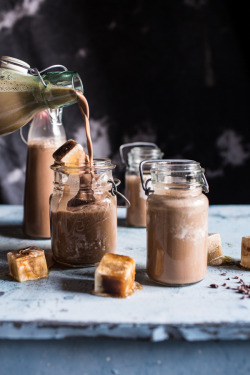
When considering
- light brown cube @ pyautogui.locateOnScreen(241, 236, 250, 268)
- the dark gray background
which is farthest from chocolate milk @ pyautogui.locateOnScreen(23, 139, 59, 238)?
the dark gray background

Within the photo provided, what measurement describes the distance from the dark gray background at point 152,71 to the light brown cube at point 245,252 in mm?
1024

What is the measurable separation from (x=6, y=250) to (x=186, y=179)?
22.2 inches

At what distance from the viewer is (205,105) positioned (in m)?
2.01

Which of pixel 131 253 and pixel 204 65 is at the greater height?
pixel 204 65

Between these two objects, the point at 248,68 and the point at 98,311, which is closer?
the point at 98,311

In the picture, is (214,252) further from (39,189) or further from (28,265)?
(39,189)

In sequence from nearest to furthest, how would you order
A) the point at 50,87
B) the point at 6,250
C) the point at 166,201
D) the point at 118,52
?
the point at 166,201, the point at 50,87, the point at 6,250, the point at 118,52

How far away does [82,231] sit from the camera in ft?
3.46

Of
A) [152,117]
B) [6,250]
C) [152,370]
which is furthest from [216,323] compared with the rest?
[152,117]

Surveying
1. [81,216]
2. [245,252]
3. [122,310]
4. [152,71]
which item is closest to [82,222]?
[81,216]

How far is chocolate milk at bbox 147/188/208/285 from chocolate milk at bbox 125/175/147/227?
0.48m

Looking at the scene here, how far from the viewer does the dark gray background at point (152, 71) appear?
189 centimetres

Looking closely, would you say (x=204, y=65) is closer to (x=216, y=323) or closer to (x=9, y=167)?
(x=9, y=167)

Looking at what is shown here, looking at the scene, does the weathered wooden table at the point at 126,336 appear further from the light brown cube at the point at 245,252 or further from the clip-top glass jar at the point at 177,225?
the light brown cube at the point at 245,252
